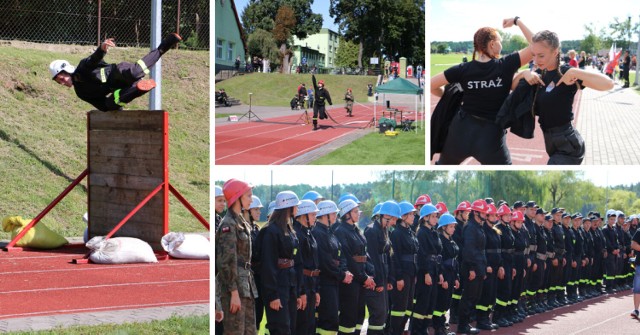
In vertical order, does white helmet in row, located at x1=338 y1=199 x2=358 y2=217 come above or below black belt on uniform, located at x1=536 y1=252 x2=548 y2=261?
above

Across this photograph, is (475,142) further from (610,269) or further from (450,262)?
(610,269)

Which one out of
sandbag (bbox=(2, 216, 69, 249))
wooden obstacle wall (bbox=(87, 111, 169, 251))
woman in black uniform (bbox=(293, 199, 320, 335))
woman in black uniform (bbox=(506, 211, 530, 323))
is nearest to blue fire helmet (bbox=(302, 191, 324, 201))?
woman in black uniform (bbox=(293, 199, 320, 335))

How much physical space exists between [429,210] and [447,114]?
8.17ft

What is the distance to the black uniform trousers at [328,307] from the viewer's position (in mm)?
7301

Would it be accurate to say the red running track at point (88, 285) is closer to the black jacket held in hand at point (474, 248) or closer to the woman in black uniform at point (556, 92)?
the black jacket held in hand at point (474, 248)

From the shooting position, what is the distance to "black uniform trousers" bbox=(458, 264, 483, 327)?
9336 millimetres

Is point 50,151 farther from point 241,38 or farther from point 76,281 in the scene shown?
point 241,38

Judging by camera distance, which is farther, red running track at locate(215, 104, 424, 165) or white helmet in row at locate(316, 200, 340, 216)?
white helmet in row at locate(316, 200, 340, 216)

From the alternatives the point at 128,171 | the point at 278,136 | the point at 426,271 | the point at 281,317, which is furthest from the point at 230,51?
the point at 128,171

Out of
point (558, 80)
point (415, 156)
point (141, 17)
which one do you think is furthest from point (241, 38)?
point (141, 17)

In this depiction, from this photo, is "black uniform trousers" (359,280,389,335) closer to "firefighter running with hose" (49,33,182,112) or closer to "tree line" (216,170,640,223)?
"tree line" (216,170,640,223)

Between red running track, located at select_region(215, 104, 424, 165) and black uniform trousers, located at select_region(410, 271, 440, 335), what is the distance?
246cm

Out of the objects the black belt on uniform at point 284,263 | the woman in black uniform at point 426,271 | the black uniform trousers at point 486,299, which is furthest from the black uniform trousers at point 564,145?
the black uniform trousers at point 486,299

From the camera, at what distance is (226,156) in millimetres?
6219
